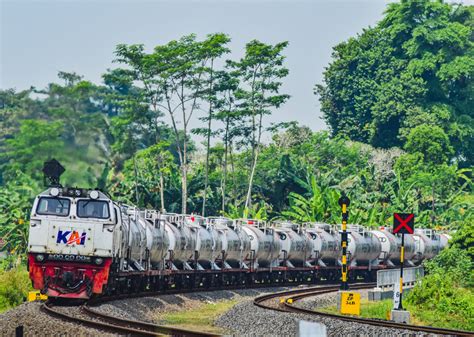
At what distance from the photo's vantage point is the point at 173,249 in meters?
37.4

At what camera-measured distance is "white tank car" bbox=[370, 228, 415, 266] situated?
5712 cm

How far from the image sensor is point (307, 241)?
51.2m

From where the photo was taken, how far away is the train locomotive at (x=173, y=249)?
2655 cm

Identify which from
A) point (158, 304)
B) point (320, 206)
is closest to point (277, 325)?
point (158, 304)

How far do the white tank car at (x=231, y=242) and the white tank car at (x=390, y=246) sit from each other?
45.0 feet

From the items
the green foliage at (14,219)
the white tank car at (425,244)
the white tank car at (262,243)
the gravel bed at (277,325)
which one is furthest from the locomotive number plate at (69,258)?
the white tank car at (425,244)

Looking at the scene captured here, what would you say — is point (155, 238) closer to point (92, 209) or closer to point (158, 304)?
point (158, 304)

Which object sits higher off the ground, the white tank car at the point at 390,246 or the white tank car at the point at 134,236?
the white tank car at the point at 390,246

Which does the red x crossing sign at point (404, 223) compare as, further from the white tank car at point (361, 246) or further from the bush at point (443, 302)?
the white tank car at point (361, 246)

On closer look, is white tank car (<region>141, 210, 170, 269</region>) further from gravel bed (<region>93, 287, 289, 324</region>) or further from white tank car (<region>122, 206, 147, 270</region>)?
gravel bed (<region>93, 287, 289, 324</region>)

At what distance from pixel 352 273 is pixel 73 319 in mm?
38243

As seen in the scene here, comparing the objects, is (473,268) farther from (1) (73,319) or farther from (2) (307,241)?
(1) (73,319)

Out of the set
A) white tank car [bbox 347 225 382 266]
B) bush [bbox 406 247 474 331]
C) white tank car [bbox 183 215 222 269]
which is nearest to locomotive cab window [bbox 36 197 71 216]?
bush [bbox 406 247 474 331]

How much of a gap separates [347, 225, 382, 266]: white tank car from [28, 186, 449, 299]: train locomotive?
7 centimetres
